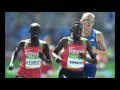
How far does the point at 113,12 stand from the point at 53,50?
1.07 meters

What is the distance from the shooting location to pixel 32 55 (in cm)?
507

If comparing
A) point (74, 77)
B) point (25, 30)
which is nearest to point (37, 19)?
point (25, 30)

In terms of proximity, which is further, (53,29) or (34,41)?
(53,29)

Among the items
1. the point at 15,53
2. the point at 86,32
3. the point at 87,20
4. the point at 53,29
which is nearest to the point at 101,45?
the point at 86,32

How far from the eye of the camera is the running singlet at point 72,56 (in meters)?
5.11

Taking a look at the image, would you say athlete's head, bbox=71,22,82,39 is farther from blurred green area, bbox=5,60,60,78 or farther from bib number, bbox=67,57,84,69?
blurred green area, bbox=5,60,60,78

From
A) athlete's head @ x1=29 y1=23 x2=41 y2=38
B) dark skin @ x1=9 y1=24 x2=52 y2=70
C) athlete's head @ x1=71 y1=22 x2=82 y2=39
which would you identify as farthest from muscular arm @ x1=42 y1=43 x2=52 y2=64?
athlete's head @ x1=71 y1=22 x2=82 y2=39

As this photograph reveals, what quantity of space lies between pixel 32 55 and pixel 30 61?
0.09 metres

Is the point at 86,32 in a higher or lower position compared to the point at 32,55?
higher

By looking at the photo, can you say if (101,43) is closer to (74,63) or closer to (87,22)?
(87,22)

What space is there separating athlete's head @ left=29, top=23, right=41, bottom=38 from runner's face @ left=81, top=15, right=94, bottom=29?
0.66 m

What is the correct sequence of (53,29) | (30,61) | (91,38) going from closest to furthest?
1. (30,61)
2. (91,38)
3. (53,29)

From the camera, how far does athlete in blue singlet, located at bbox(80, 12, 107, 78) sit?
5148 millimetres

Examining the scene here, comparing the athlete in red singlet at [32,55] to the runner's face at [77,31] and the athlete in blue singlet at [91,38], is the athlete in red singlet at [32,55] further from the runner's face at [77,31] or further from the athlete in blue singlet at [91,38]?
the athlete in blue singlet at [91,38]
